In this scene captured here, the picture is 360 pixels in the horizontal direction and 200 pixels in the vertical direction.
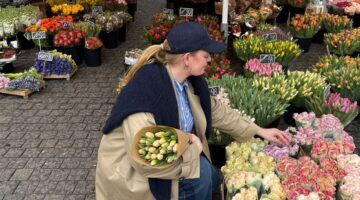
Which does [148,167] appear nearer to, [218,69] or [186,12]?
[218,69]

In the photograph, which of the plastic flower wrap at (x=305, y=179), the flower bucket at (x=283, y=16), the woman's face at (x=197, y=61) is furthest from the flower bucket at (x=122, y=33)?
the plastic flower wrap at (x=305, y=179)

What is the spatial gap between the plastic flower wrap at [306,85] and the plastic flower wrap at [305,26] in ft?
8.94

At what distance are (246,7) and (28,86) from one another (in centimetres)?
421

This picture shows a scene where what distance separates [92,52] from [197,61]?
4413 mm

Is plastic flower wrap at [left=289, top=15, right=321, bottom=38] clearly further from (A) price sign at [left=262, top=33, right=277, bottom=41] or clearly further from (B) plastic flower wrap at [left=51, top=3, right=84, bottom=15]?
(B) plastic flower wrap at [left=51, top=3, right=84, bottom=15]

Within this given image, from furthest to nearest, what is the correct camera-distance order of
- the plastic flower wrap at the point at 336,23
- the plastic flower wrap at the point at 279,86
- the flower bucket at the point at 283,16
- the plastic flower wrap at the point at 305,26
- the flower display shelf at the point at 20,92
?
the flower bucket at the point at 283,16 < the plastic flower wrap at the point at 336,23 < the plastic flower wrap at the point at 305,26 < the flower display shelf at the point at 20,92 < the plastic flower wrap at the point at 279,86

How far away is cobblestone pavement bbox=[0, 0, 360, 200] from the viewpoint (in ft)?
12.1

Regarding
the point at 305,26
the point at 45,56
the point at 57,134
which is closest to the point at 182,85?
the point at 57,134

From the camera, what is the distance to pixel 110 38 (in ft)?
24.5

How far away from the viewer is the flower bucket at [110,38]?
7.43m

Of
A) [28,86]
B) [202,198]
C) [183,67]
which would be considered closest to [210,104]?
[183,67]

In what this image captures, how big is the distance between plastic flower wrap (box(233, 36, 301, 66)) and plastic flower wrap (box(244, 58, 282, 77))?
1.13ft

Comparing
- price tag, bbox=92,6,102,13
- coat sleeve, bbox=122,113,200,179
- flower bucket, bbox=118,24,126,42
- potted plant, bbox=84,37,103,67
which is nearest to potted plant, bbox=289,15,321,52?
flower bucket, bbox=118,24,126,42

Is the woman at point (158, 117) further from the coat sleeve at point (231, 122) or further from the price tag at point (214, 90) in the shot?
the price tag at point (214, 90)
